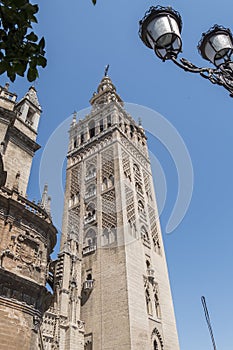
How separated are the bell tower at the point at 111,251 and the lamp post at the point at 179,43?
56.3ft

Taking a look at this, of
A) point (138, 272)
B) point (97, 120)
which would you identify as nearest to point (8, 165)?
point (138, 272)

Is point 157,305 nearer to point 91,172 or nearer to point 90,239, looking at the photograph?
point 90,239

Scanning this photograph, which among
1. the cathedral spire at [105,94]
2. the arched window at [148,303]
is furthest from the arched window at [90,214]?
the cathedral spire at [105,94]

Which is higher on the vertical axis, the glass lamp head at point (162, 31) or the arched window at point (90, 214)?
the arched window at point (90, 214)

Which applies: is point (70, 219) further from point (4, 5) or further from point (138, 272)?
point (4, 5)

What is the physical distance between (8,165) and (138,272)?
12891mm

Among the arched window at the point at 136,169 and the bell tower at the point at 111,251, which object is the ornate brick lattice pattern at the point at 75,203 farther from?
the arched window at the point at 136,169

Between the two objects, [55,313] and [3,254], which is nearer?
[3,254]

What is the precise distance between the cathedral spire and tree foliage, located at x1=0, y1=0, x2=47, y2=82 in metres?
35.5

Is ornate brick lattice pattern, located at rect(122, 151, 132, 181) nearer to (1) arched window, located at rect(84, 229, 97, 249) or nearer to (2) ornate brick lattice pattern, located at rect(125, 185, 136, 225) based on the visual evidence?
(2) ornate brick lattice pattern, located at rect(125, 185, 136, 225)

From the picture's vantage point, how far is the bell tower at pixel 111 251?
64.1ft

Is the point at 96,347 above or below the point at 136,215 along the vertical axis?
below

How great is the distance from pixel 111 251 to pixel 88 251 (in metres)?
2.57

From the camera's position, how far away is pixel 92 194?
2947 cm
